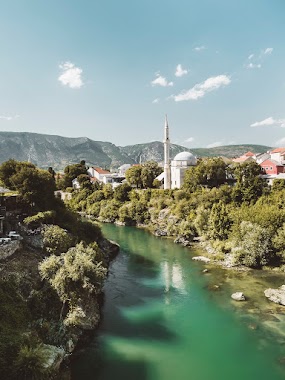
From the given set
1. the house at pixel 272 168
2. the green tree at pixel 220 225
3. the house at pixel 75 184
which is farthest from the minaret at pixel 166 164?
the green tree at pixel 220 225

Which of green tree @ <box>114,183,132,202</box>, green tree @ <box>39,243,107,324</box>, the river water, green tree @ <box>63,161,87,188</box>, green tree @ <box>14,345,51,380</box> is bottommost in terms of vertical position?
the river water

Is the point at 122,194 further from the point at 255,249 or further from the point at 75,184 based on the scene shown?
the point at 255,249

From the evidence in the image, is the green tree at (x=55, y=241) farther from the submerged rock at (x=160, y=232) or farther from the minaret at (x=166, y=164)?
the minaret at (x=166, y=164)

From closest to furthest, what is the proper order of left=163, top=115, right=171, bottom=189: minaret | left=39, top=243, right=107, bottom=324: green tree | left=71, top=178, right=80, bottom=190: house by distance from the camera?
left=39, top=243, right=107, bottom=324: green tree < left=163, top=115, right=171, bottom=189: minaret < left=71, top=178, right=80, bottom=190: house

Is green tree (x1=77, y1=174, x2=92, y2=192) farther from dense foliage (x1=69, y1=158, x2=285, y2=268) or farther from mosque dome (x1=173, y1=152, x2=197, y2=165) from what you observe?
mosque dome (x1=173, y1=152, x2=197, y2=165)

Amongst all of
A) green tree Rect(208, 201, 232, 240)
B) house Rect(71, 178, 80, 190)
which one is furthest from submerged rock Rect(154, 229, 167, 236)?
house Rect(71, 178, 80, 190)

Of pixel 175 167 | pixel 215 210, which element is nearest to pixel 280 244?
pixel 215 210
